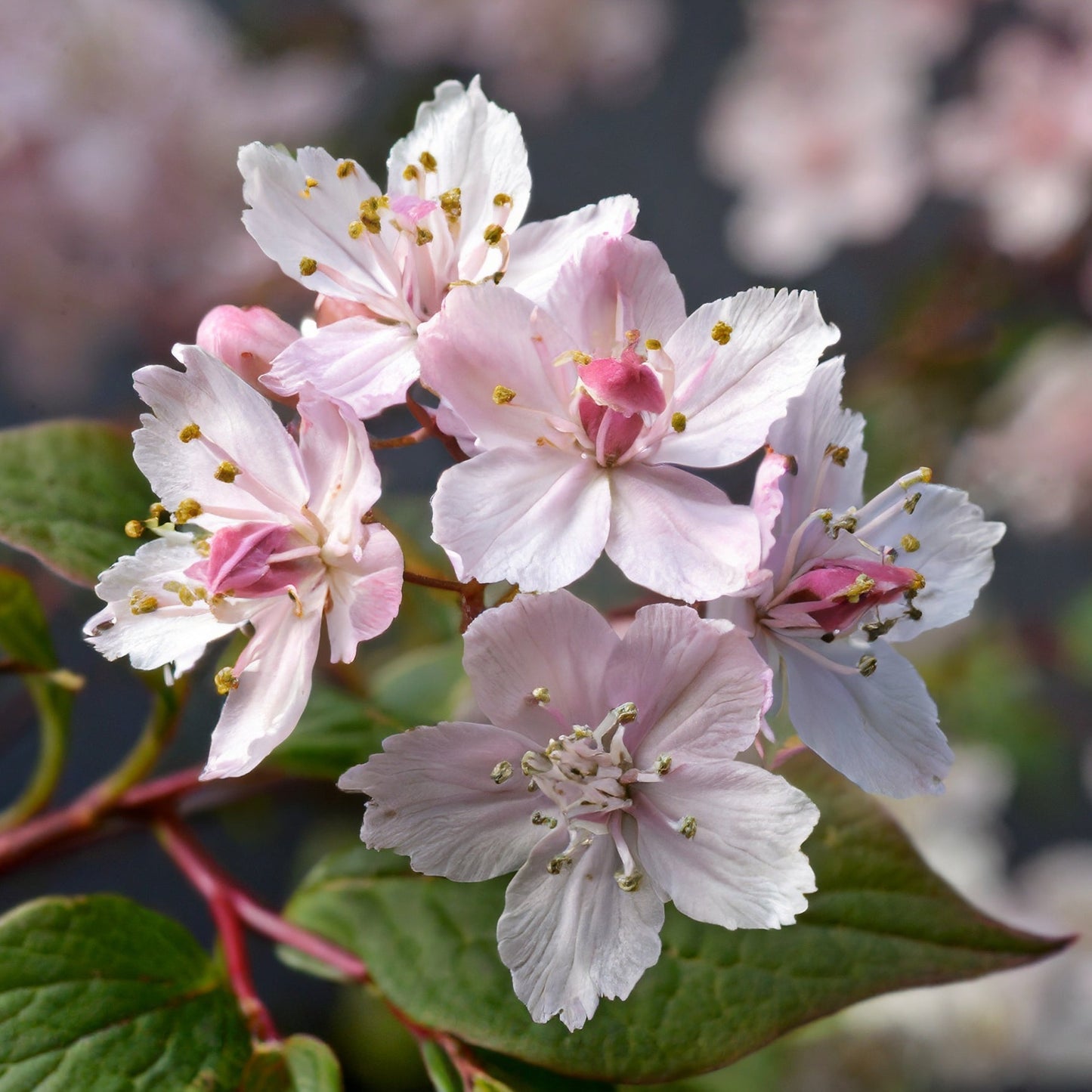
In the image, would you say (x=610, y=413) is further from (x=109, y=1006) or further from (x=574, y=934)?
(x=109, y=1006)

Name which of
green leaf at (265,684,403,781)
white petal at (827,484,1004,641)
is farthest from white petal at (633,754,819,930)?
green leaf at (265,684,403,781)

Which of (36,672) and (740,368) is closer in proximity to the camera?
(740,368)

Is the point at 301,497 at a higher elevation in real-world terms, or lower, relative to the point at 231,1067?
higher

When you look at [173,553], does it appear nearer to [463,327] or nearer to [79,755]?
[463,327]

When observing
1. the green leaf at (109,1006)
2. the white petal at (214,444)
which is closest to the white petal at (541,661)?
the white petal at (214,444)

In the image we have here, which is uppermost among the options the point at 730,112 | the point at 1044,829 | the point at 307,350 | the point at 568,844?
the point at 307,350

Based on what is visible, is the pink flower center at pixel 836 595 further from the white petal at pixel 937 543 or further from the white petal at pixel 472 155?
the white petal at pixel 472 155

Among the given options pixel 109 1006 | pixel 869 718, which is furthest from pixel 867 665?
pixel 109 1006

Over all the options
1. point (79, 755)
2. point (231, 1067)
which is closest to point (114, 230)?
point (79, 755)
